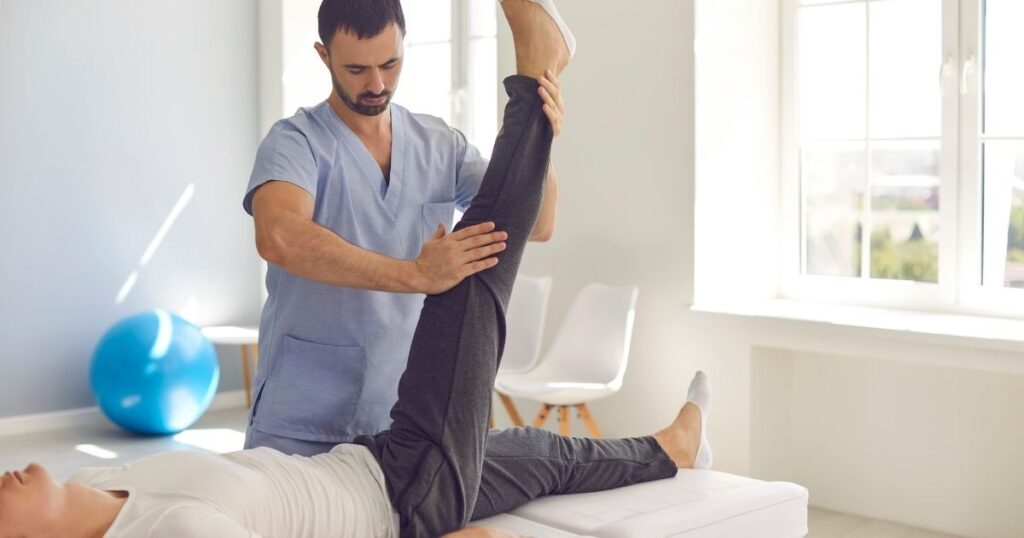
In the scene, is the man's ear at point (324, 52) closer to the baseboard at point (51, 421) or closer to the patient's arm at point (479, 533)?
the patient's arm at point (479, 533)

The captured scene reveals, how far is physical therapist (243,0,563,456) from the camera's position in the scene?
2.20 m

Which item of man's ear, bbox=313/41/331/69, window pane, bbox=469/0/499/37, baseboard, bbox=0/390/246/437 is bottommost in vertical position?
baseboard, bbox=0/390/246/437

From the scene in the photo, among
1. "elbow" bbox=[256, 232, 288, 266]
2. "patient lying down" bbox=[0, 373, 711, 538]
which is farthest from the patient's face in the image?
"elbow" bbox=[256, 232, 288, 266]

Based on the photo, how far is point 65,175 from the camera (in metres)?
5.55

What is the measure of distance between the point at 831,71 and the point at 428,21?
2.22 m

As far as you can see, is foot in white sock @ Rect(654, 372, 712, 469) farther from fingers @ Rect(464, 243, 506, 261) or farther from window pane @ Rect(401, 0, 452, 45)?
window pane @ Rect(401, 0, 452, 45)

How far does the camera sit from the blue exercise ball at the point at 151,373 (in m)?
5.20

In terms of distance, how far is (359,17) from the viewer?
2.23 meters

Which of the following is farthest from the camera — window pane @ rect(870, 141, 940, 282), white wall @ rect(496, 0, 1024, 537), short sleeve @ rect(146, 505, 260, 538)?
window pane @ rect(870, 141, 940, 282)

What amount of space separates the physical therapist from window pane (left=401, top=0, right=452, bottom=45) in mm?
3282

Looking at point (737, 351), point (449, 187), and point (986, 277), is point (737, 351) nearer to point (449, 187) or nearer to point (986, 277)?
point (986, 277)

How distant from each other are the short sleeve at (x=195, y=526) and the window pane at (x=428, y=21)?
13.4ft

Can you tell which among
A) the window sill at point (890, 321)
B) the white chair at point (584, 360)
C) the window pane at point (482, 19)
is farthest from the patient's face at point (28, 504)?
the window pane at point (482, 19)

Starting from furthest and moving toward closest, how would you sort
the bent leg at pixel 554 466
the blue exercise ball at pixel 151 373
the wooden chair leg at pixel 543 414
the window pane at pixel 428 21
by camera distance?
the window pane at pixel 428 21, the blue exercise ball at pixel 151 373, the wooden chair leg at pixel 543 414, the bent leg at pixel 554 466
